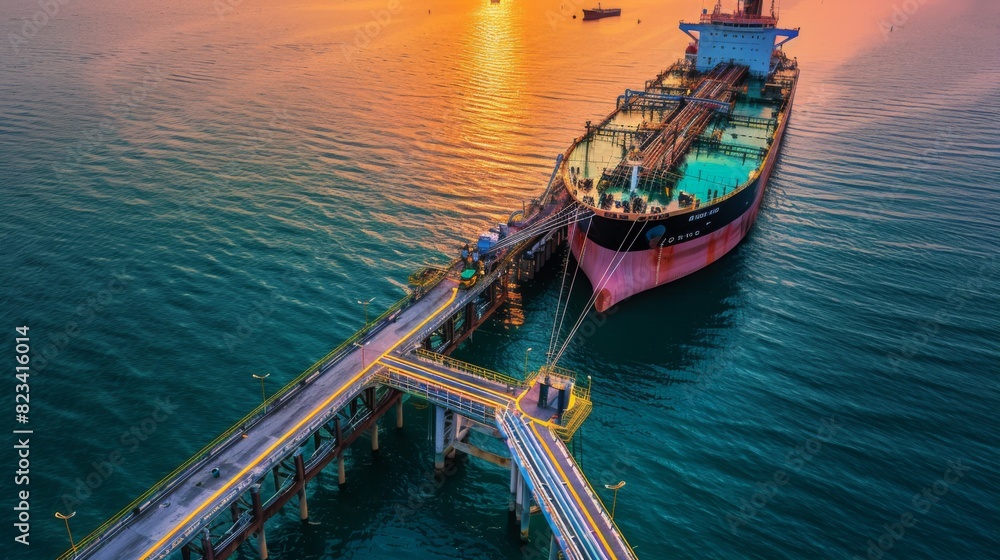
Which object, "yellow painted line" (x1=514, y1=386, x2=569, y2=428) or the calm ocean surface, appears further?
Answer: the calm ocean surface

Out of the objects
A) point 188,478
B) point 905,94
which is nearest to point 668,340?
point 188,478

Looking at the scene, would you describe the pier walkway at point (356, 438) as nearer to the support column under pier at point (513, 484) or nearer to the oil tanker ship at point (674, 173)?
the support column under pier at point (513, 484)

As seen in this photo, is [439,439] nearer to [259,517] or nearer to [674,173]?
[259,517]

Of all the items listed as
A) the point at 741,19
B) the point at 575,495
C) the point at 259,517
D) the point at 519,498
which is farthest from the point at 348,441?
the point at 741,19

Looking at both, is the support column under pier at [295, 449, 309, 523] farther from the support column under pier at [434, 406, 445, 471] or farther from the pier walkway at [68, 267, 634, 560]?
the support column under pier at [434, 406, 445, 471]

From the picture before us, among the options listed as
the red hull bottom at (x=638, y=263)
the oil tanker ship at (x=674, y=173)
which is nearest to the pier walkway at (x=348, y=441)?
the red hull bottom at (x=638, y=263)

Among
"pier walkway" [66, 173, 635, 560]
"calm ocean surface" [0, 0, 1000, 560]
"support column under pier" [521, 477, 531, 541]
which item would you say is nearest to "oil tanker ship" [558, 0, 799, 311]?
"calm ocean surface" [0, 0, 1000, 560]
